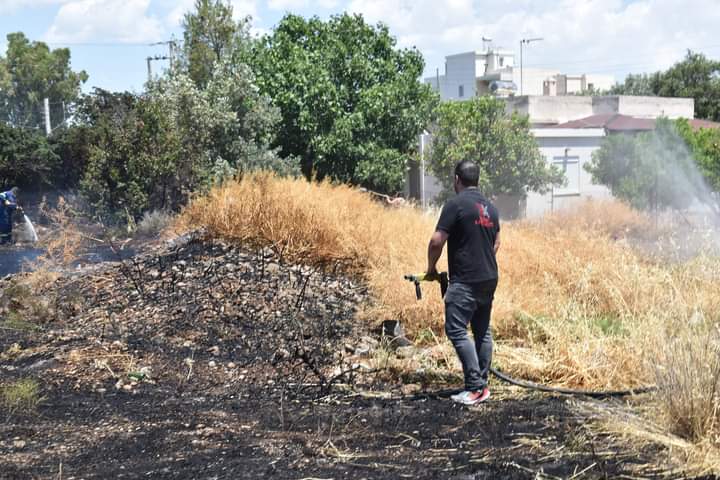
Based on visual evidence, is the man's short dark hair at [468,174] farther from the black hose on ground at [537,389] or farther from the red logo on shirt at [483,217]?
the black hose on ground at [537,389]

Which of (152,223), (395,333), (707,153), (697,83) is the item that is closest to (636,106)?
(697,83)

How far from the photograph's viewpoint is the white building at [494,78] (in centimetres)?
6056

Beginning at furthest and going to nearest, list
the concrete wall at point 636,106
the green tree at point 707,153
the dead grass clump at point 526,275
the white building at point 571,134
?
1. the concrete wall at point 636,106
2. the white building at point 571,134
3. the green tree at point 707,153
4. the dead grass clump at point 526,275

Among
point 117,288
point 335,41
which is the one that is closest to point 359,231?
point 117,288

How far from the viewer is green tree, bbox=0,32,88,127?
4856 centimetres

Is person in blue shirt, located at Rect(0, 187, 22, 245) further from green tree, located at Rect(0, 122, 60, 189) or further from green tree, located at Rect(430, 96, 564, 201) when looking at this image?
green tree, located at Rect(430, 96, 564, 201)

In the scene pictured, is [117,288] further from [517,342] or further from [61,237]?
[517,342]

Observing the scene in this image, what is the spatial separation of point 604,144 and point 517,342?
2036 centimetres

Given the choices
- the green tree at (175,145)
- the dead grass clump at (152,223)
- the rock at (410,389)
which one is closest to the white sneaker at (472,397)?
the rock at (410,389)

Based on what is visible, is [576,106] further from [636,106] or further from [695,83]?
[695,83]

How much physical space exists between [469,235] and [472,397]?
3.85 ft

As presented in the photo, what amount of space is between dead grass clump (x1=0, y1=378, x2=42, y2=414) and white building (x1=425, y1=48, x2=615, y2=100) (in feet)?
174

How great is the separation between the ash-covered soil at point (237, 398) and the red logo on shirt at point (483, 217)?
4.29 feet

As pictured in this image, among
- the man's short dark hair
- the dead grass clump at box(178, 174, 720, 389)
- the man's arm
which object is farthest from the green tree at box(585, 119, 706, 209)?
the man's arm
